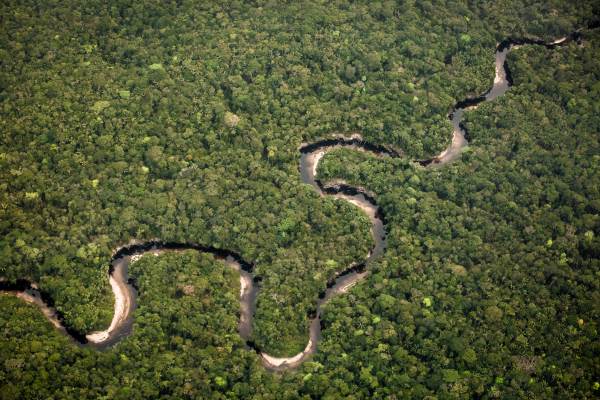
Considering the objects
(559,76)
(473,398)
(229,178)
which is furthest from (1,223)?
(559,76)

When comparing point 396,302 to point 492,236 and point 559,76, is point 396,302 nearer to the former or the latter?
point 492,236

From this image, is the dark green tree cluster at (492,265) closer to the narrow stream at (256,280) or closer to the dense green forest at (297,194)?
the dense green forest at (297,194)

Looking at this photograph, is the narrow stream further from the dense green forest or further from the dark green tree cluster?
the dark green tree cluster

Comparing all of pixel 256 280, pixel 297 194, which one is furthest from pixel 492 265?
pixel 256 280

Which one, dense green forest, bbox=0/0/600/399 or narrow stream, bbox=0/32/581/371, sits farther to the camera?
narrow stream, bbox=0/32/581/371

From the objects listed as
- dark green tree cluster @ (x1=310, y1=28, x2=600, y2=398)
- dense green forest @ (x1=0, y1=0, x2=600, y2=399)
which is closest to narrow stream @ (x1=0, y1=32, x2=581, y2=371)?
dense green forest @ (x1=0, y1=0, x2=600, y2=399)
